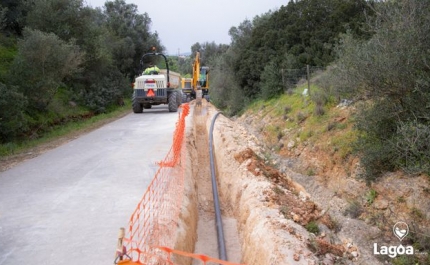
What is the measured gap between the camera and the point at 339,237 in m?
7.07

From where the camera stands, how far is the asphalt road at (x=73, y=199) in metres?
5.21

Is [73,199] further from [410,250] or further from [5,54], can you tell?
[5,54]

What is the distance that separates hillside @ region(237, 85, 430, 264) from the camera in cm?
709

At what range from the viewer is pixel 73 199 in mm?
7086

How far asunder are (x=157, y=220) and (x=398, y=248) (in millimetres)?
3984

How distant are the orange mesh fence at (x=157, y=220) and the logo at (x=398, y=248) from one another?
11.2ft

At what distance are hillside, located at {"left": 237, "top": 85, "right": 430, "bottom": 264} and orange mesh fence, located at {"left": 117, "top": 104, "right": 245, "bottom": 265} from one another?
2.68 meters

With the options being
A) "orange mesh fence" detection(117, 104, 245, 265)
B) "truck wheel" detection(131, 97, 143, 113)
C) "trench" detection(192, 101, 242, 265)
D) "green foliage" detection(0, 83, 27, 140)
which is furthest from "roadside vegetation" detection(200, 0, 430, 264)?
"green foliage" detection(0, 83, 27, 140)

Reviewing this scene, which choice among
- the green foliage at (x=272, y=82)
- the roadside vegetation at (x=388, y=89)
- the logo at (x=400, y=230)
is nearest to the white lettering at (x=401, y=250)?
the logo at (x=400, y=230)

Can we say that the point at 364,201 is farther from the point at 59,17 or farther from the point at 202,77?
the point at 202,77

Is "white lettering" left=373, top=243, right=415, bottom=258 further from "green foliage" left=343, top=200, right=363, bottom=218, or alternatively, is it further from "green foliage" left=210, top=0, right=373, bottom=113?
"green foliage" left=210, top=0, right=373, bottom=113

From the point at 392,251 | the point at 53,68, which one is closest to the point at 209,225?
the point at 392,251

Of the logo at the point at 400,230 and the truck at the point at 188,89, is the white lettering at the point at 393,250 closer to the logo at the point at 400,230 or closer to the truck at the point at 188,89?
the logo at the point at 400,230

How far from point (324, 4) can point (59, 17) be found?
54.4ft
